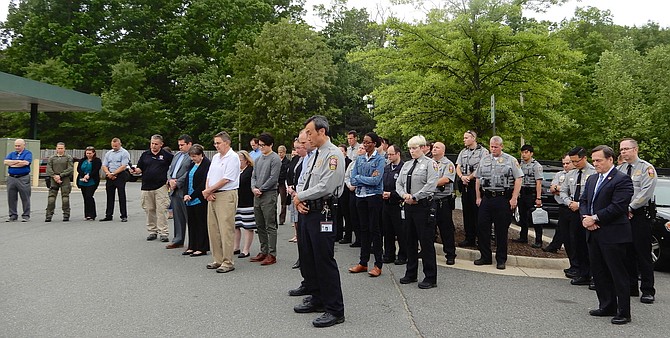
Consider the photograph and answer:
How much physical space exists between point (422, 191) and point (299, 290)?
196 centimetres

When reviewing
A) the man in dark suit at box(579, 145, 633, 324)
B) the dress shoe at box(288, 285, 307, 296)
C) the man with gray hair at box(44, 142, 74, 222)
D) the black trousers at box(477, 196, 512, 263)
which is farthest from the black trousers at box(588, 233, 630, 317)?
the man with gray hair at box(44, 142, 74, 222)

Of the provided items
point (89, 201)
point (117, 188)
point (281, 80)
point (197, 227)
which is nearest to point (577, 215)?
point (197, 227)

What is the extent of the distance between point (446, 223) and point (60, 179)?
9424 mm

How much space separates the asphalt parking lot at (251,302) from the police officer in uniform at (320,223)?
0.88 feet

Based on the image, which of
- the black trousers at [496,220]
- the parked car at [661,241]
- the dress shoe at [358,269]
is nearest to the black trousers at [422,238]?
the dress shoe at [358,269]

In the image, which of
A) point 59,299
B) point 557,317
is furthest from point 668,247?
point 59,299

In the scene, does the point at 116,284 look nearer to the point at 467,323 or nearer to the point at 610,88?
the point at 467,323

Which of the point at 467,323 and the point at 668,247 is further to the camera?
the point at 668,247

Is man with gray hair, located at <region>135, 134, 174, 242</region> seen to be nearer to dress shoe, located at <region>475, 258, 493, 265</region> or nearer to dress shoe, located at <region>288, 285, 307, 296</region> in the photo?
dress shoe, located at <region>288, 285, 307, 296</region>

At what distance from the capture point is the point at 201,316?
16.7 ft

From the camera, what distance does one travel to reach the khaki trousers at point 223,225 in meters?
7.18

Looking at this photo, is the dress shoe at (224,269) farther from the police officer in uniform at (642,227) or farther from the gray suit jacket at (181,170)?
the police officer in uniform at (642,227)

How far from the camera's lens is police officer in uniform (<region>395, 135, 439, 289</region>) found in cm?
642

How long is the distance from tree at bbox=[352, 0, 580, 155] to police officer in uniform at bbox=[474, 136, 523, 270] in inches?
213
